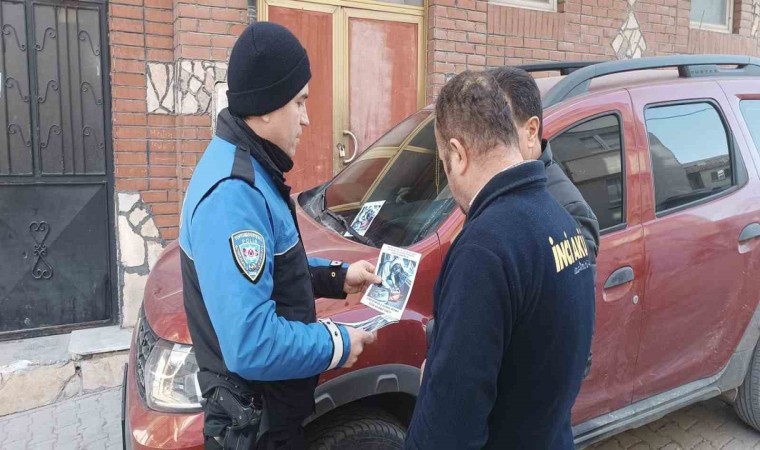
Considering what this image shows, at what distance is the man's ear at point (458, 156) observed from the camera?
1.37m

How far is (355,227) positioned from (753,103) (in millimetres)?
2368

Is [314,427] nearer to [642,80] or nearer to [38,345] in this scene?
[642,80]

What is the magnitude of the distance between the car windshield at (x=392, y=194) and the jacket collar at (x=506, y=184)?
1.00 meters

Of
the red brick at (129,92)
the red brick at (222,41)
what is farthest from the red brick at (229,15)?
the red brick at (129,92)

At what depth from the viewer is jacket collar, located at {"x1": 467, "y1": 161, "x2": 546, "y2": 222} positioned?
4.28 ft

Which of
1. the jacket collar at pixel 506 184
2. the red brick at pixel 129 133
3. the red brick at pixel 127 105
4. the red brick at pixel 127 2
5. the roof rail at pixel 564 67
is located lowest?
the jacket collar at pixel 506 184

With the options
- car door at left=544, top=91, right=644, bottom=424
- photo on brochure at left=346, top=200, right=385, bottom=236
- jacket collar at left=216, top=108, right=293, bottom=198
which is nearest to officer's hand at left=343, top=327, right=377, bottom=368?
jacket collar at left=216, top=108, right=293, bottom=198

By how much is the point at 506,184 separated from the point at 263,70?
2.35 ft

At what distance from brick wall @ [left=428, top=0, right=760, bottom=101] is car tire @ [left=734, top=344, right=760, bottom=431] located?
3.47 m

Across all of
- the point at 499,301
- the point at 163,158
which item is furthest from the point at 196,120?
the point at 499,301

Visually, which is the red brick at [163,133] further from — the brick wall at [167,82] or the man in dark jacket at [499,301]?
the man in dark jacket at [499,301]

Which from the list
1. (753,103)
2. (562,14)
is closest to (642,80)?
(753,103)

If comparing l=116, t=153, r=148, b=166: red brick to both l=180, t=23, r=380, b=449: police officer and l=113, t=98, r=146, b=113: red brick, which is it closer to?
l=113, t=98, r=146, b=113: red brick

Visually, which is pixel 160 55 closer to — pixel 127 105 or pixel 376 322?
pixel 127 105
